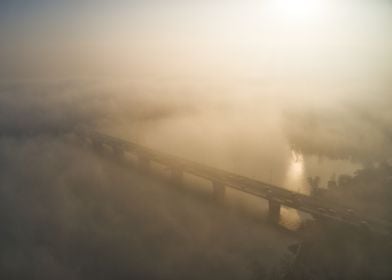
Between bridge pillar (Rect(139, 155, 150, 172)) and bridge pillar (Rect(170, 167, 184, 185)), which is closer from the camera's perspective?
bridge pillar (Rect(170, 167, 184, 185))

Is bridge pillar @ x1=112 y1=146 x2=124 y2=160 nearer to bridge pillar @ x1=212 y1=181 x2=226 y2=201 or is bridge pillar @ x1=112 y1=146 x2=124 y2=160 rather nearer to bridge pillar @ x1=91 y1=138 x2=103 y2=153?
bridge pillar @ x1=91 y1=138 x2=103 y2=153

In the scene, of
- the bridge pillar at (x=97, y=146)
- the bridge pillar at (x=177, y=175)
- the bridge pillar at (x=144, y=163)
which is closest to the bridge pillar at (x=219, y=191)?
the bridge pillar at (x=177, y=175)

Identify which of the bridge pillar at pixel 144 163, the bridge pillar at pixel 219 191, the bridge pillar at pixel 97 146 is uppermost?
the bridge pillar at pixel 219 191

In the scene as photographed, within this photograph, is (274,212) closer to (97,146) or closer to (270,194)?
(270,194)

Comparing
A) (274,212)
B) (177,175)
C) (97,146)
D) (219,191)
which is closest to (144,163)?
(177,175)

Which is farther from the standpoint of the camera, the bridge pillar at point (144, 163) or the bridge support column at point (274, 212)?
the bridge pillar at point (144, 163)

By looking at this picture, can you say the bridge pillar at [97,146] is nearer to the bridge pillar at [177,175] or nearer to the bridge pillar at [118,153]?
the bridge pillar at [118,153]

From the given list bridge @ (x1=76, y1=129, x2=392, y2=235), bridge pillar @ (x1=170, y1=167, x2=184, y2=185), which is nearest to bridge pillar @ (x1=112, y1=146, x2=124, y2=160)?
bridge @ (x1=76, y1=129, x2=392, y2=235)
